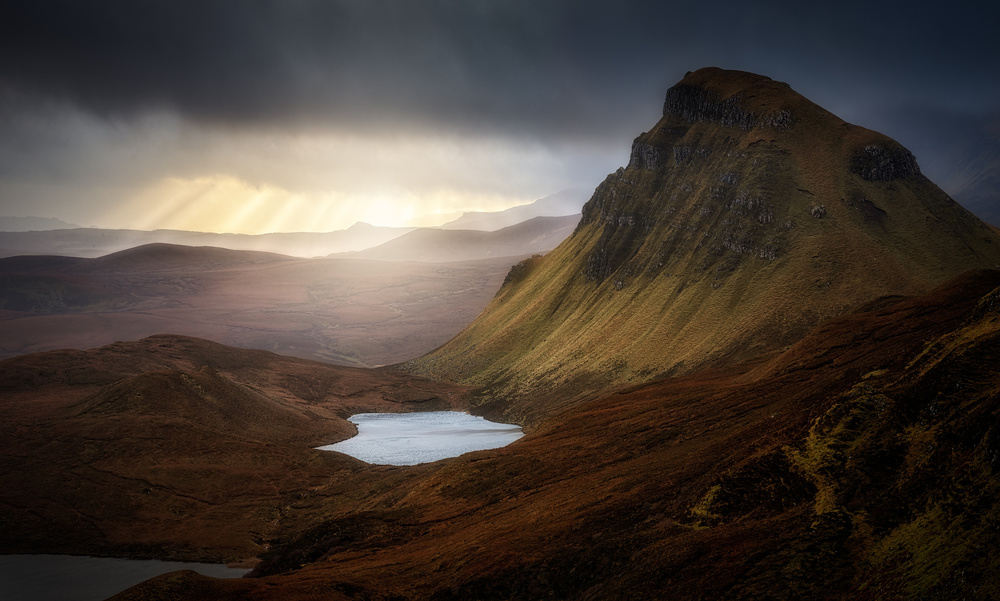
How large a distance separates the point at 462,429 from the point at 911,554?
95.3m

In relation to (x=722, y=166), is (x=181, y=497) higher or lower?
lower

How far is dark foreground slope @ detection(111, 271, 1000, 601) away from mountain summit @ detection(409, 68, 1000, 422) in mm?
42678

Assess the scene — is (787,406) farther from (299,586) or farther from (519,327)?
(519,327)

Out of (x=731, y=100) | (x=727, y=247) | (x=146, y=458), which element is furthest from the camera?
(x=731, y=100)

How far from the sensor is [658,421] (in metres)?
56.6

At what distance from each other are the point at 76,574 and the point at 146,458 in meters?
22.0

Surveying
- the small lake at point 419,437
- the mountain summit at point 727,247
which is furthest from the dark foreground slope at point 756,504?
the mountain summit at point 727,247

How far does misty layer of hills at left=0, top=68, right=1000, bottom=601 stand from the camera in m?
25.6

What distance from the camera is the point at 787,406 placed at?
42094mm

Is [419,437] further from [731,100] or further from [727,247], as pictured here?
[731,100]

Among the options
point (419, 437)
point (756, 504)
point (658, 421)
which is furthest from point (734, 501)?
point (419, 437)

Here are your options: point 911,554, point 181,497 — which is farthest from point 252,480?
point 911,554

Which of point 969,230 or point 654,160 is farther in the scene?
point 654,160

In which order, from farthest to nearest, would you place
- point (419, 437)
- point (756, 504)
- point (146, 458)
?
point (419, 437) < point (146, 458) < point (756, 504)
